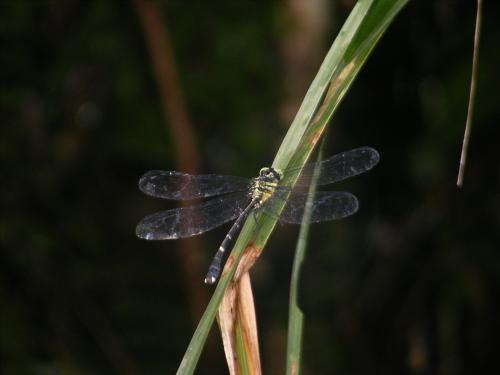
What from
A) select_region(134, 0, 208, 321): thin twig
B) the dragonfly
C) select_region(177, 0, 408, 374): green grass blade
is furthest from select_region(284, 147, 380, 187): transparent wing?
select_region(134, 0, 208, 321): thin twig

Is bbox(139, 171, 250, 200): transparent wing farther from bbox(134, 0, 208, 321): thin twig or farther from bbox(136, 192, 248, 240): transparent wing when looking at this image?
bbox(134, 0, 208, 321): thin twig

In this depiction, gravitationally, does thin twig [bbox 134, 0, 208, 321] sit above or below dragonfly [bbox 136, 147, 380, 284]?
above

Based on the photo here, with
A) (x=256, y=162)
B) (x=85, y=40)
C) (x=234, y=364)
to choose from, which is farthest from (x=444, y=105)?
(x=234, y=364)

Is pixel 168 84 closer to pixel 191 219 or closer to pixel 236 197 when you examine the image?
pixel 236 197

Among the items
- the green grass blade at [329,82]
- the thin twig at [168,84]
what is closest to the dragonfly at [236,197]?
the green grass blade at [329,82]

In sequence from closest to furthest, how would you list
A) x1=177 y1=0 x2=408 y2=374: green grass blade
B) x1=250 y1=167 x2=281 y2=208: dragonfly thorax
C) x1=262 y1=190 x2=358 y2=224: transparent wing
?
x1=177 y1=0 x2=408 y2=374: green grass blade, x1=262 y1=190 x2=358 y2=224: transparent wing, x1=250 y1=167 x2=281 y2=208: dragonfly thorax

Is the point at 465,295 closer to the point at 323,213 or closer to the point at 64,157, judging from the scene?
the point at 323,213

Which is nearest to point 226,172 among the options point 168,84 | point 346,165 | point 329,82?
point 168,84
